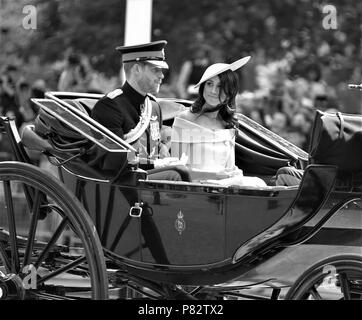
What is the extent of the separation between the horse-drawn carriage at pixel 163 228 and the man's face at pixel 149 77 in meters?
0.48

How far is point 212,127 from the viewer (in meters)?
5.48

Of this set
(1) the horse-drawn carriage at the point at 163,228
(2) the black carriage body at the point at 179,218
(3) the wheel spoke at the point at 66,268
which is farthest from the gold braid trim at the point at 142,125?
(3) the wheel spoke at the point at 66,268

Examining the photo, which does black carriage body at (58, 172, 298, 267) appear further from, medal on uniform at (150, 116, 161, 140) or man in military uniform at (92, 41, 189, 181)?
medal on uniform at (150, 116, 161, 140)

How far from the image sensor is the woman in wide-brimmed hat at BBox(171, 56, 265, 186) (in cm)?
533

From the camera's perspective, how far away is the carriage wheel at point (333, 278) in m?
4.44

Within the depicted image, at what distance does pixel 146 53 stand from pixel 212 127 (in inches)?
22.4

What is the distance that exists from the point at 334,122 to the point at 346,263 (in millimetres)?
633

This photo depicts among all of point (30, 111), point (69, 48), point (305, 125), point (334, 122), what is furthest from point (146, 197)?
point (69, 48)

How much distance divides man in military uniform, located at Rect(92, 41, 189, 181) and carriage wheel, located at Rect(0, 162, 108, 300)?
0.56 metres

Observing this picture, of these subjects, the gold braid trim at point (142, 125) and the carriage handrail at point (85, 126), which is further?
the gold braid trim at point (142, 125)

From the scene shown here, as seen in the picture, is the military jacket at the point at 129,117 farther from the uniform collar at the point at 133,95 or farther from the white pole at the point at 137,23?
the white pole at the point at 137,23

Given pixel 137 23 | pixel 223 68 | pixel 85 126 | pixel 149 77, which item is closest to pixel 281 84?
pixel 137 23

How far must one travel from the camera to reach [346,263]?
4.44m

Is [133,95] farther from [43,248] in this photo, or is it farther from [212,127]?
[43,248]
